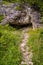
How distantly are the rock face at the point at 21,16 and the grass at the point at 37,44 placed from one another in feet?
4.02

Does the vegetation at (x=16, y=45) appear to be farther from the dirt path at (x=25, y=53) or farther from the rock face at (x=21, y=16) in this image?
the rock face at (x=21, y=16)

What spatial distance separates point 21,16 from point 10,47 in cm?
399

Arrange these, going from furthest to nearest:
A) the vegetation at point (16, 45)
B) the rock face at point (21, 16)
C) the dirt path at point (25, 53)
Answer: the rock face at point (21, 16)
the vegetation at point (16, 45)
the dirt path at point (25, 53)

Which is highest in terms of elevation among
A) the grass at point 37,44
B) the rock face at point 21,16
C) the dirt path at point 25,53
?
the rock face at point 21,16

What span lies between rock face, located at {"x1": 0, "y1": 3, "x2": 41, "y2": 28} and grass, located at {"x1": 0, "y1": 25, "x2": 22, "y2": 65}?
41.4 inches

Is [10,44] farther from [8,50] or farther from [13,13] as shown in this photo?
[13,13]

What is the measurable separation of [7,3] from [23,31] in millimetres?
Answer: 3745

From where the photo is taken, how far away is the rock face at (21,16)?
14.2 m

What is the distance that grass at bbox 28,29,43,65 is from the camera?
10461 millimetres

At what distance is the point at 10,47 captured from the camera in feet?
38.1

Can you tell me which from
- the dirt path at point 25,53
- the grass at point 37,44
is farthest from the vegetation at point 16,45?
the dirt path at point 25,53

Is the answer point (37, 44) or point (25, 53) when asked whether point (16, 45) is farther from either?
point (37, 44)

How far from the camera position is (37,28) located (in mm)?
13500

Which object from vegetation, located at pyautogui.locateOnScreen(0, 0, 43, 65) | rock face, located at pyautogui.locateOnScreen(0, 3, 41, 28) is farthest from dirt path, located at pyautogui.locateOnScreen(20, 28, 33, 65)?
rock face, located at pyautogui.locateOnScreen(0, 3, 41, 28)
